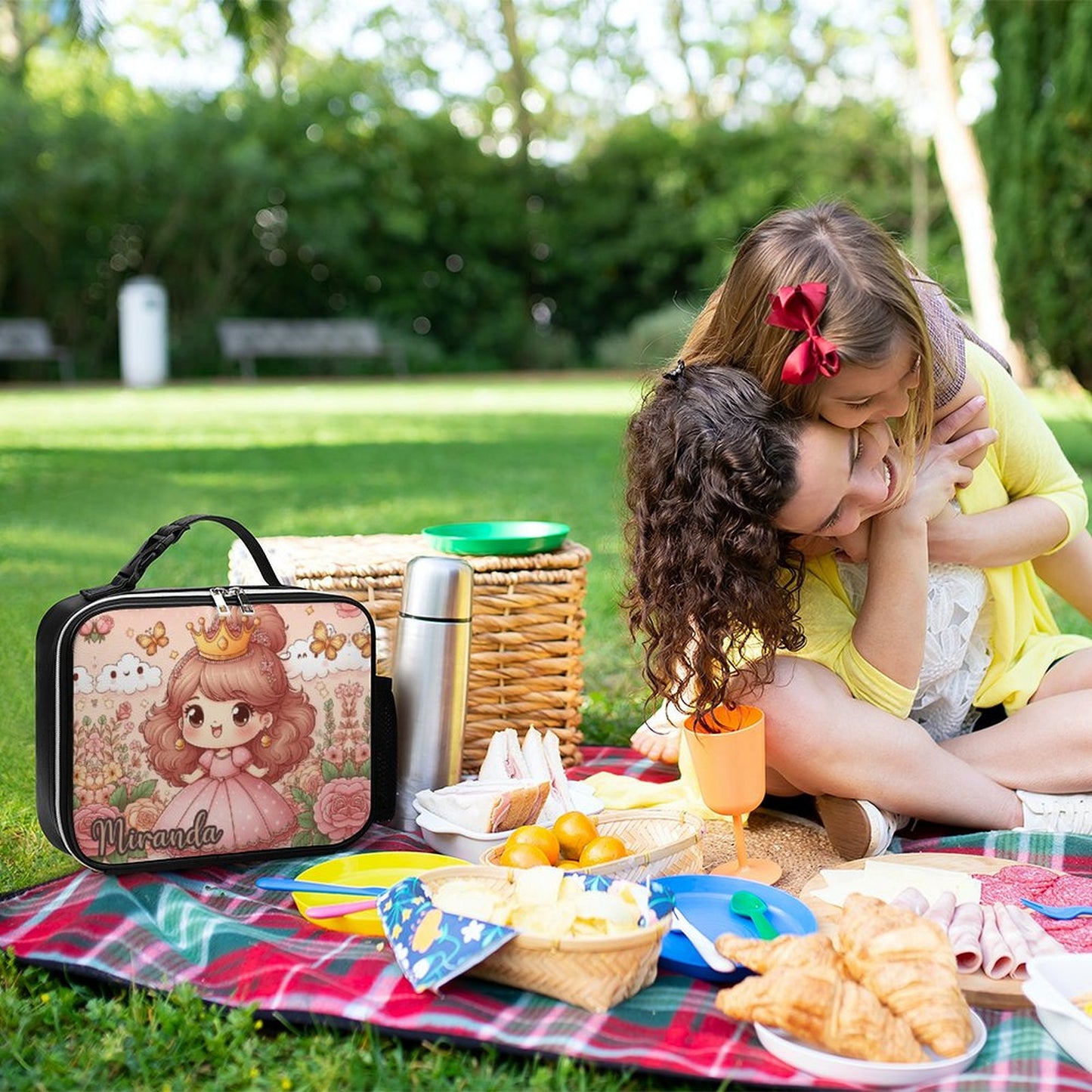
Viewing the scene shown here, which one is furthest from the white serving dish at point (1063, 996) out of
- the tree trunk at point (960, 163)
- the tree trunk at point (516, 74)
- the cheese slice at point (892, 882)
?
the tree trunk at point (516, 74)

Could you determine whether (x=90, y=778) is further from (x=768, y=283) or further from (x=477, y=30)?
(x=477, y=30)

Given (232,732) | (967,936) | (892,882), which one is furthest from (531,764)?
(967,936)

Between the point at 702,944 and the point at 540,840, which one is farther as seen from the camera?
the point at 540,840

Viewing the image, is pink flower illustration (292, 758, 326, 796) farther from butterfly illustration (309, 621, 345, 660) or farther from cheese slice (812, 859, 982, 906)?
cheese slice (812, 859, 982, 906)

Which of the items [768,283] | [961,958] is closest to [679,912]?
[961,958]

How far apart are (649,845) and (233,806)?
2.18 ft

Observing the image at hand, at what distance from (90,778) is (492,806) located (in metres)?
0.63

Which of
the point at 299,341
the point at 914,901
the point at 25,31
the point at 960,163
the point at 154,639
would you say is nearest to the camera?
the point at 914,901

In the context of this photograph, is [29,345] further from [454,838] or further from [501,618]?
[454,838]

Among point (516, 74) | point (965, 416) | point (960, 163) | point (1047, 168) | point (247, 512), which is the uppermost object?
point (516, 74)

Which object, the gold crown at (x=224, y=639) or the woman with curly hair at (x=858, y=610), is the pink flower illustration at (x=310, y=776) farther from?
the woman with curly hair at (x=858, y=610)

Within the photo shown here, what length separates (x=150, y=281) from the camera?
15.6 m

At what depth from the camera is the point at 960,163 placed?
10367mm

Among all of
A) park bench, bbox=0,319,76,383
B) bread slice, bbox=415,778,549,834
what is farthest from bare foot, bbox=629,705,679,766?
park bench, bbox=0,319,76,383
